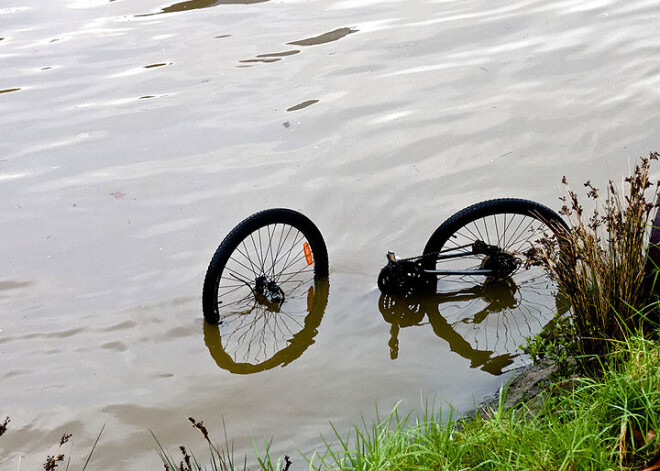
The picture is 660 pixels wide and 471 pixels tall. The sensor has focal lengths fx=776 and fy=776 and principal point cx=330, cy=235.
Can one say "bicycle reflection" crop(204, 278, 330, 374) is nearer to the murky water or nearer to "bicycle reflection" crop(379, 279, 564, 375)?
the murky water

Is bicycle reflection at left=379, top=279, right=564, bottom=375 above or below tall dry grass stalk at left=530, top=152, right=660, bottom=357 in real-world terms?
below

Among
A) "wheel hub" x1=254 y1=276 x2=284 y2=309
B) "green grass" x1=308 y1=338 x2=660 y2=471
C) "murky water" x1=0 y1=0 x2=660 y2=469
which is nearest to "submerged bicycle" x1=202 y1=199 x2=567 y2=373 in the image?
"wheel hub" x1=254 y1=276 x2=284 y2=309

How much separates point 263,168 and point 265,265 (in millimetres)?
1524

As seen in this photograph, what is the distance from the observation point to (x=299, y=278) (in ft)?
19.3

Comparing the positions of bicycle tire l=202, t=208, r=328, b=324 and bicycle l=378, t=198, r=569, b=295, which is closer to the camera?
bicycle tire l=202, t=208, r=328, b=324

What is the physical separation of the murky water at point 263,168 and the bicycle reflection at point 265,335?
53 mm

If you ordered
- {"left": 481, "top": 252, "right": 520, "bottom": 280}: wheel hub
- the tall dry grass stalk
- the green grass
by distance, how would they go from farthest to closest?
{"left": 481, "top": 252, "right": 520, "bottom": 280}: wheel hub → the tall dry grass stalk → the green grass

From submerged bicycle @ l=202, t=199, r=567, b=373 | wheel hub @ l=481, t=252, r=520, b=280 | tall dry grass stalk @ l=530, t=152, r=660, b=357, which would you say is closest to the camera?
tall dry grass stalk @ l=530, t=152, r=660, b=357

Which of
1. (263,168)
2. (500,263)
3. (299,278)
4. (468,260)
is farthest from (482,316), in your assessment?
(263,168)

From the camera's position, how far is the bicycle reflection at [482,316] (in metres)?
5.09

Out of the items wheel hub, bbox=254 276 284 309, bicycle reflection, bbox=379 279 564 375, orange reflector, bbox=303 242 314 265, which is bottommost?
bicycle reflection, bbox=379 279 564 375

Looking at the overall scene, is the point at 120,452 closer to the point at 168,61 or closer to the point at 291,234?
the point at 291,234

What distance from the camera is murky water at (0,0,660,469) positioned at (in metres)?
4.78

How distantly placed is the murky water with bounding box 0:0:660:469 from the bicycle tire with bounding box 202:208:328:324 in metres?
0.22
